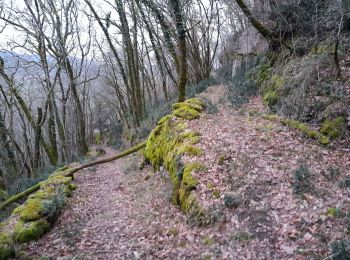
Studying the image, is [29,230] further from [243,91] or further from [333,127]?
[243,91]

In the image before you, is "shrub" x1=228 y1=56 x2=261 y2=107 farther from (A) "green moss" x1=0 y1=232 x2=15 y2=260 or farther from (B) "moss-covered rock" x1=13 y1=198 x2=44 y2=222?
(A) "green moss" x1=0 y1=232 x2=15 y2=260

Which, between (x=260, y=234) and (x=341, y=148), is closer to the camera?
(x=260, y=234)

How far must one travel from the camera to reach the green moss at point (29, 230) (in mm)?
6125

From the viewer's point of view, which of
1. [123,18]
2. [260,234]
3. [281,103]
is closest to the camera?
[260,234]

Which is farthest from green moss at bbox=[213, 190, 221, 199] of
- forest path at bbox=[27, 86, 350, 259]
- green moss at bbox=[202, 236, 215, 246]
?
green moss at bbox=[202, 236, 215, 246]

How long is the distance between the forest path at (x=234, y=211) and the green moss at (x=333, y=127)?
17.6 inches

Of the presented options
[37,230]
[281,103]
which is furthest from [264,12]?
[37,230]

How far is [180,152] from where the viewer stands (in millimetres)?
7891

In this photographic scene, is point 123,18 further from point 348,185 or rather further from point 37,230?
point 348,185

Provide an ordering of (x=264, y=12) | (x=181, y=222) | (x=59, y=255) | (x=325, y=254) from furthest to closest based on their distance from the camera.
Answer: (x=264, y=12)
(x=181, y=222)
(x=59, y=255)
(x=325, y=254)

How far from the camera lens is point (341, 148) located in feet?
21.7

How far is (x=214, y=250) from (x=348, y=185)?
269 centimetres

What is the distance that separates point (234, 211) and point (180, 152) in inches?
109

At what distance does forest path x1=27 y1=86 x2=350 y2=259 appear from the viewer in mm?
4574
